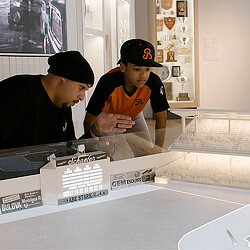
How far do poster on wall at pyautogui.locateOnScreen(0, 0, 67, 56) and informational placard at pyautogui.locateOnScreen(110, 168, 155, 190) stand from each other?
0.96 meters

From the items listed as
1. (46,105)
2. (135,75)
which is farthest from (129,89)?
(46,105)

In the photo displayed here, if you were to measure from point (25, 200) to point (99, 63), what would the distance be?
1.34 m

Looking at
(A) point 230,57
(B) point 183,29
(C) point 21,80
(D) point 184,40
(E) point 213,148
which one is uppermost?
(B) point 183,29

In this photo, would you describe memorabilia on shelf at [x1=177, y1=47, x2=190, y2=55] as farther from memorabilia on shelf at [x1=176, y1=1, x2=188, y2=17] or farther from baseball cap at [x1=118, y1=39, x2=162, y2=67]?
baseball cap at [x1=118, y1=39, x2=162, y2=67]

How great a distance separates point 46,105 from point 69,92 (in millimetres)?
128

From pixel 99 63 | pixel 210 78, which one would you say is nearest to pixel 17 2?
pixel 99 63

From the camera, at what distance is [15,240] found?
0.92m

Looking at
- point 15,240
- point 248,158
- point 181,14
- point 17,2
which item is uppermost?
point 181,14

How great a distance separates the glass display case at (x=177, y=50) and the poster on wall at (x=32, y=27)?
5.52 ft

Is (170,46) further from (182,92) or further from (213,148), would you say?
(213,148)

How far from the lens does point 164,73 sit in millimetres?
3648

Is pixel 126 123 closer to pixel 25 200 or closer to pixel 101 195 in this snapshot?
pixel 101 195

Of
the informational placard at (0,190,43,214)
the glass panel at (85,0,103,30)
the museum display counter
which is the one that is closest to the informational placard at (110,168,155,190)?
the museum display counter

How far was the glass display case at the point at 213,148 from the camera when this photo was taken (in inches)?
52.7
